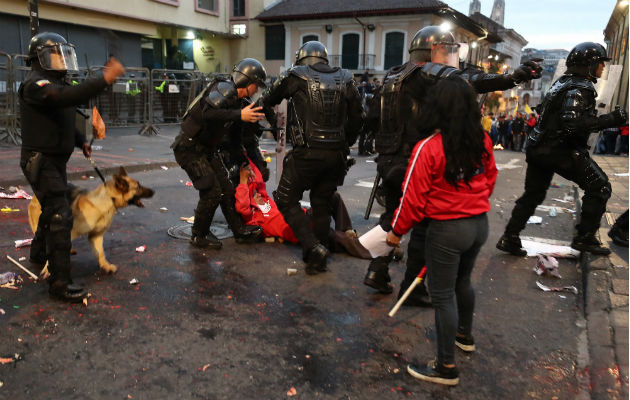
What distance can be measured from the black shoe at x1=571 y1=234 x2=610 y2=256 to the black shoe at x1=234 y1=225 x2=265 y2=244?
3.42 meters

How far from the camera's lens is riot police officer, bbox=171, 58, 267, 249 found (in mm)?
4812

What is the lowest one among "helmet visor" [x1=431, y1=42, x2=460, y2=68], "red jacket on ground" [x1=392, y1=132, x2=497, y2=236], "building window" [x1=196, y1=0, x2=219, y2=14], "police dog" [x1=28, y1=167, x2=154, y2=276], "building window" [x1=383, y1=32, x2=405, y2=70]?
"police dog" [x1=28, y1=167, x2=154, y2=276]

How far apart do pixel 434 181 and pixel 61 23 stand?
2351 cm

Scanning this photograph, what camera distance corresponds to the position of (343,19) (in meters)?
36.6

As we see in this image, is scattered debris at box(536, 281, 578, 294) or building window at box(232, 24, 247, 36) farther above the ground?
building window at box(232, 24, 247, 36)

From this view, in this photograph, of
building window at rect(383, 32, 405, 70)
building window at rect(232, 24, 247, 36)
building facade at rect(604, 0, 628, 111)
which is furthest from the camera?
building window at rect(232, 24, 247, 36)

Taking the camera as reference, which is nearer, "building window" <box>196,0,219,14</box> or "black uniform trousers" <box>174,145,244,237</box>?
"black uniform trousers" <box>174,145,244,237</box>

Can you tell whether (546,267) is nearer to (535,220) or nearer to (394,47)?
(535,220)

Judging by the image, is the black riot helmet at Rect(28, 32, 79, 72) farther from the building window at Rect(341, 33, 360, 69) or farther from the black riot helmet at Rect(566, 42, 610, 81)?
the building window at Rect(341, 33, 360, 69)

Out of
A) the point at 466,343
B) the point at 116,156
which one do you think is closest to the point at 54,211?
the point at 466,343

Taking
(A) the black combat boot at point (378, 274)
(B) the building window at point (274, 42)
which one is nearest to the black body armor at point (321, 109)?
(A) the black combat boot at point (378, 274)

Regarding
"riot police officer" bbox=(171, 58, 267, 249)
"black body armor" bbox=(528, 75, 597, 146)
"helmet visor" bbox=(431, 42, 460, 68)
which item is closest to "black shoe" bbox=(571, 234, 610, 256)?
"black body armor" bbox=(528, 75, 597, 146)

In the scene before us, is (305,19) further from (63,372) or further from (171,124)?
(63,372)

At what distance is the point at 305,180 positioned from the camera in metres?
4.76
